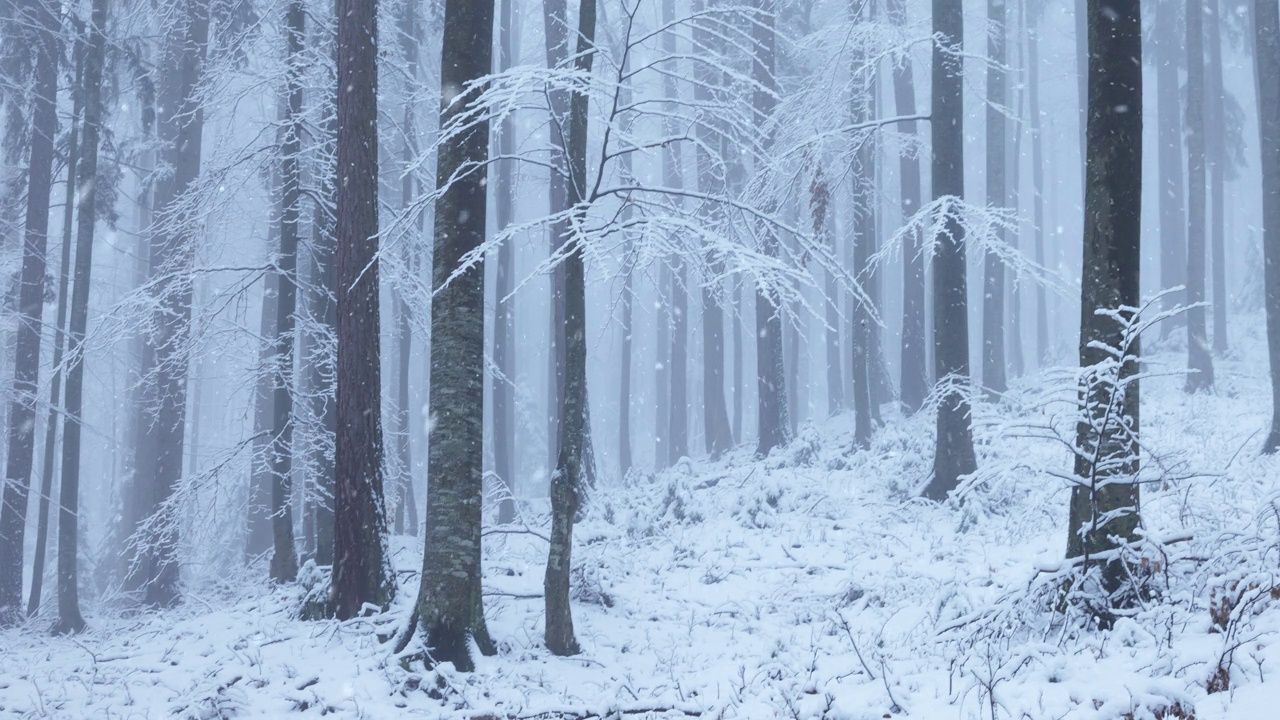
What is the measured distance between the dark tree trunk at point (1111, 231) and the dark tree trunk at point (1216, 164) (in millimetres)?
18731

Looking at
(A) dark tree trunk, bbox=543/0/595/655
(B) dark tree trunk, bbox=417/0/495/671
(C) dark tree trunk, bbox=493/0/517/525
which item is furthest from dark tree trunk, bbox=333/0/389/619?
(C) dark tree trunk, bbox=493/0/517/525

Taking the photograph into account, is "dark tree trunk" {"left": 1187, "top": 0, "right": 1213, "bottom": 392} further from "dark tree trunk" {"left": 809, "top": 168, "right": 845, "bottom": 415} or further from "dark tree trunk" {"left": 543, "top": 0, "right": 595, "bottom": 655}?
"dark tree trunk" {"left": 543, "top": 0, "right": 595, "bottom": 655}

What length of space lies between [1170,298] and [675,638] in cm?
2475

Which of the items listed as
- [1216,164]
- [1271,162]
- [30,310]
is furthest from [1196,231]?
[30,310]

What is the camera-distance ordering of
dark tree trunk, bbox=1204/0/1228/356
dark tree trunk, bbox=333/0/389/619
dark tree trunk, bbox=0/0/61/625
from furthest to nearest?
dark tree trunk, bbox=1204/0/1228/356 → dark tree trunk, bbox=0/0/61/625 → dark tree trunk, bbox=333/0/389/619

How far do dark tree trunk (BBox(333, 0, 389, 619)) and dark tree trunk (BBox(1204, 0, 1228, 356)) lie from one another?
20835 mm

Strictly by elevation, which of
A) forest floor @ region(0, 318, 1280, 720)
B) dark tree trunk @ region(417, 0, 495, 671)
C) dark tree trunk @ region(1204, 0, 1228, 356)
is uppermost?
dark tree trunk @ region(1204, 0, 1228, 356)

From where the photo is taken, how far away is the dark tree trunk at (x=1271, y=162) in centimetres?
1196

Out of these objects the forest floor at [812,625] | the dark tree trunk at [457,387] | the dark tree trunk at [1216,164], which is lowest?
the forest floor at [812,625]

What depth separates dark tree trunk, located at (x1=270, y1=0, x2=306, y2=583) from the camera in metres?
10.9

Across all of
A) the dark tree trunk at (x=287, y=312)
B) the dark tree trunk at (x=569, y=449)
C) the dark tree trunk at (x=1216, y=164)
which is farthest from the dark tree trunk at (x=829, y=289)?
the dark tree trunk at (x=1216, y=164)

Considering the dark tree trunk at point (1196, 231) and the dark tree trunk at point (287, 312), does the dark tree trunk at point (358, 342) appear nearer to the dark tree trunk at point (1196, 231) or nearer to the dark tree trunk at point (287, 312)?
the dark tree trunk at point (287, 312)

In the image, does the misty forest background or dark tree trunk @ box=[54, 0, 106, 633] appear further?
dark tree trunk @ box=[54, 0, 106, 633]

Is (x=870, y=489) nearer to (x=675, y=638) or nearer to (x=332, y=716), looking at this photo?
(x=675, y=638)
